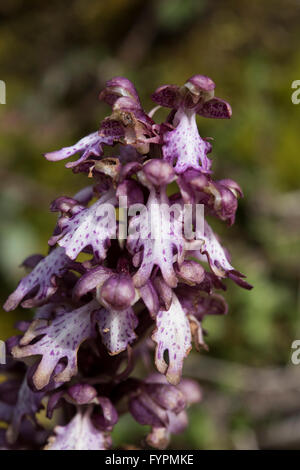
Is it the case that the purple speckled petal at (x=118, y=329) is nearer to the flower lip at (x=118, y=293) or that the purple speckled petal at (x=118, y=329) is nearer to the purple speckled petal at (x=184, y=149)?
the flower lip at (x=118, y=293)

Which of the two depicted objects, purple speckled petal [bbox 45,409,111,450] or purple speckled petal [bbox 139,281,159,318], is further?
purple speckled petal [bbox 45,409,111,450]

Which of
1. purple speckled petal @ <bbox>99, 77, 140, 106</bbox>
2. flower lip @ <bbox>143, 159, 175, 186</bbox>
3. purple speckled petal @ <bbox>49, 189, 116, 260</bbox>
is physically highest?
purple speckled petal @ <bbox>99, 77, 140, 106</bbox>

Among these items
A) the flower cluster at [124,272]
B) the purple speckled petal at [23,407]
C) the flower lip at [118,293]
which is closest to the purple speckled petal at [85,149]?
the flower cluster at [124,272]

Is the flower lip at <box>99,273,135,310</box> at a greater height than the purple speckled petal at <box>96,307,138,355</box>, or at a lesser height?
greater

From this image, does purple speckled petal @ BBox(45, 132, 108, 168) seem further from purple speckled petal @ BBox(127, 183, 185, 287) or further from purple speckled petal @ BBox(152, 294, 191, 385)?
purple speckled petal @ BBox(152, 294, 191, 385)

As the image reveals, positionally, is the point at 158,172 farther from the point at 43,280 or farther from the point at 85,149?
the point at 43,280

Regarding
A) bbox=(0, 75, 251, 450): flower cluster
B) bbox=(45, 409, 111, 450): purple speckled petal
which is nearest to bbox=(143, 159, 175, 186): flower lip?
bbox=(0, 75, 251, 450): flower cluster

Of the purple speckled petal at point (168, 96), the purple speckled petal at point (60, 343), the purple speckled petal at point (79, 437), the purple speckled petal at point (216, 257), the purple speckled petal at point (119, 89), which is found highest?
the purple speckled petal at point (119, 89)

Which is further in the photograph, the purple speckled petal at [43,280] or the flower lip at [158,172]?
the purple speckled petal at [43,280]

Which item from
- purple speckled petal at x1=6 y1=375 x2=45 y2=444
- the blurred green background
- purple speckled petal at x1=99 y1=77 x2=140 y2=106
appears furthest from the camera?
the blurred green background
